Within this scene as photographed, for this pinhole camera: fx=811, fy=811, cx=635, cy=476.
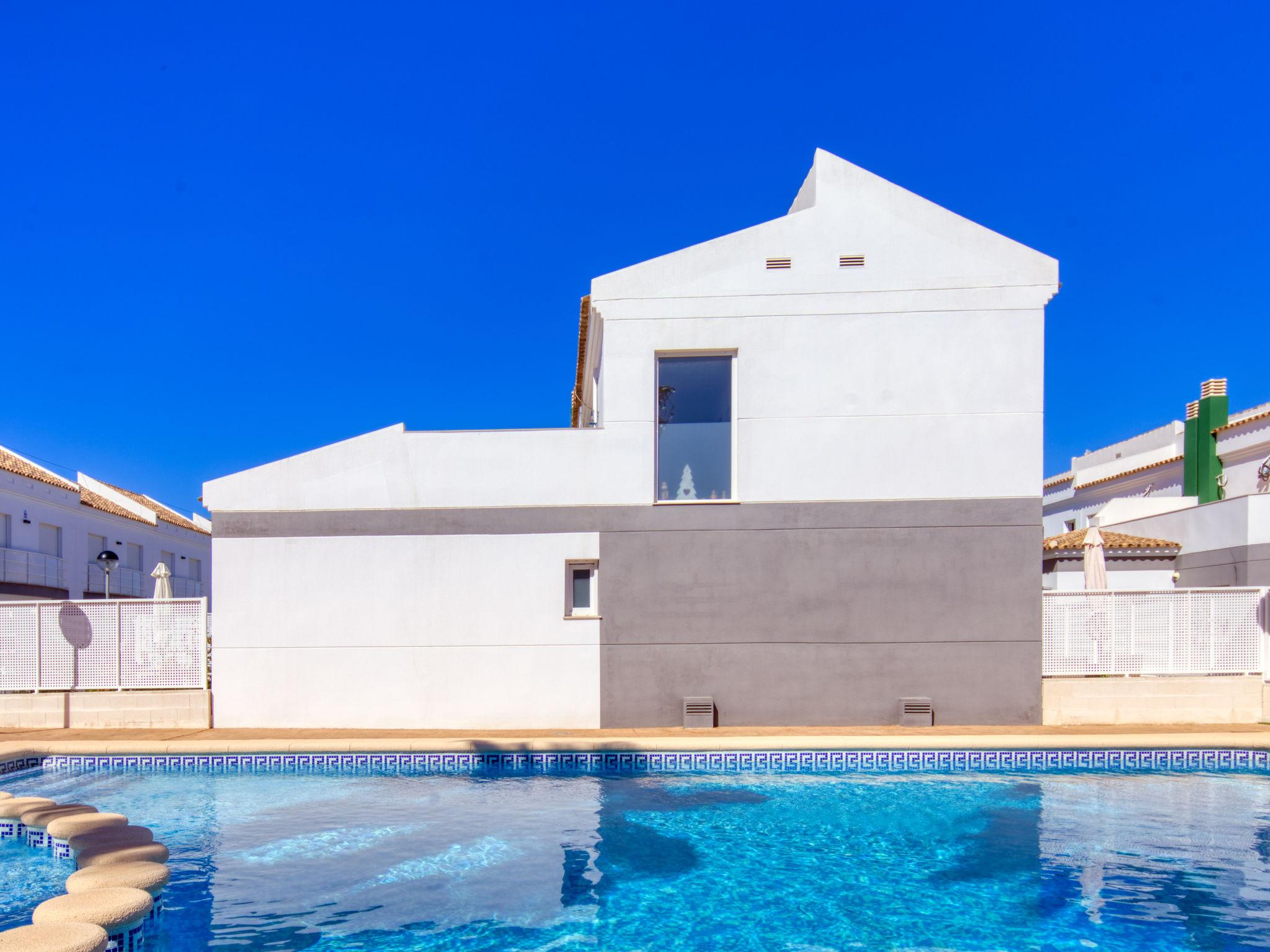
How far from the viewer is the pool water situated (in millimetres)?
5555

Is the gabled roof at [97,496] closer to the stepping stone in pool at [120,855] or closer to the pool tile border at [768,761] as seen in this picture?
the pool tile border at [768,761]

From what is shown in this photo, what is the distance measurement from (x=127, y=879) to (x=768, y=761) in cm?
678

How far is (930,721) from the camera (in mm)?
11078

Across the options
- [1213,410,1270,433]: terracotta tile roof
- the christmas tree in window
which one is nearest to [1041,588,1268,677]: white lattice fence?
the christmas tree in window

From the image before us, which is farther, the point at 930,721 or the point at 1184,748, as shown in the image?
the point at 930,721

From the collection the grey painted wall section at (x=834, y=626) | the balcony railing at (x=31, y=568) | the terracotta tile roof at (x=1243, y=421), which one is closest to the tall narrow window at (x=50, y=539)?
the balcony railing at (x=31, y=568)

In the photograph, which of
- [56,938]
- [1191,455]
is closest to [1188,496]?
[1191,455]

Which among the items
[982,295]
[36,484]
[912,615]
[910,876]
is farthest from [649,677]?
[36,484]

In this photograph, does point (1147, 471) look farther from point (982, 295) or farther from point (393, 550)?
point (393, 550)

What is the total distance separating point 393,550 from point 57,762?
4.70 m

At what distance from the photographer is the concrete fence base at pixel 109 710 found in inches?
455

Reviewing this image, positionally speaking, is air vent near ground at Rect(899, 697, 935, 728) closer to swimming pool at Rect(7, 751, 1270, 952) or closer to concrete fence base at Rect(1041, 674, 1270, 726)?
swimming pool at Rect(7, 751, 1270, 952)

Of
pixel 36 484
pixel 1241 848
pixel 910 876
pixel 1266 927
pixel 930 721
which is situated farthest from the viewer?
pixel 36 484

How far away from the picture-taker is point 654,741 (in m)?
9.86
